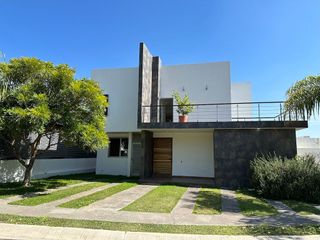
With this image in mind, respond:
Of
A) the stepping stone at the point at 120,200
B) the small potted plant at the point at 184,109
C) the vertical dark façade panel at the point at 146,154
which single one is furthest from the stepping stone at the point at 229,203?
the vertical dark façade panel at the point at 146,154

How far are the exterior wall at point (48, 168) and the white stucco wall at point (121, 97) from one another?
3706 millimetres

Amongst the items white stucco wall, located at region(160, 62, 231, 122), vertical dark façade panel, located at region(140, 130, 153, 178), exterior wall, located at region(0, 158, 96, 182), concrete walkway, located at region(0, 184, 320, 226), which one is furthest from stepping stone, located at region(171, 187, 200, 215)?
exterior wall, located at region(0, 158, 96, 182)

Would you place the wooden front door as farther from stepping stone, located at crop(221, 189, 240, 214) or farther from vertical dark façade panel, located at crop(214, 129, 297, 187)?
stepping stone, located at crop(221, 189, 240, 214)

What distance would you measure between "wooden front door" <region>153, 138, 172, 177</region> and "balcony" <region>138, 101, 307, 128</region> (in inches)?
57.5

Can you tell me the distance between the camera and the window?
1744 cm

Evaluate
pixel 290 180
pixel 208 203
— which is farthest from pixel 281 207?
pixel 208 203

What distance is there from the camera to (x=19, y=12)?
1091 centimetres

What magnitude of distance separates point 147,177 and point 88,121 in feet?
18.8

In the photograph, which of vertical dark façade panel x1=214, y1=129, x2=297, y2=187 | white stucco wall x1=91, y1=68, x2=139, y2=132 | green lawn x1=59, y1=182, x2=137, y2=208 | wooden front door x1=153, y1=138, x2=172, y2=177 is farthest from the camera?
white stucco wall x1=91, y1=68, x2=139, y2=132

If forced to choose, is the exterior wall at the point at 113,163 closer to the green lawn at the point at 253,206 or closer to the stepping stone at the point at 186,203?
the stepping stone at the point at 186,203

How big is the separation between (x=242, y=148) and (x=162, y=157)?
550 centimetres

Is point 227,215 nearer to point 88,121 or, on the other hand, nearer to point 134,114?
point 88,121

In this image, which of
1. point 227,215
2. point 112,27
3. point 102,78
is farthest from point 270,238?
point 102,78

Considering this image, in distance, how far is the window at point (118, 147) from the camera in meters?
17.4
